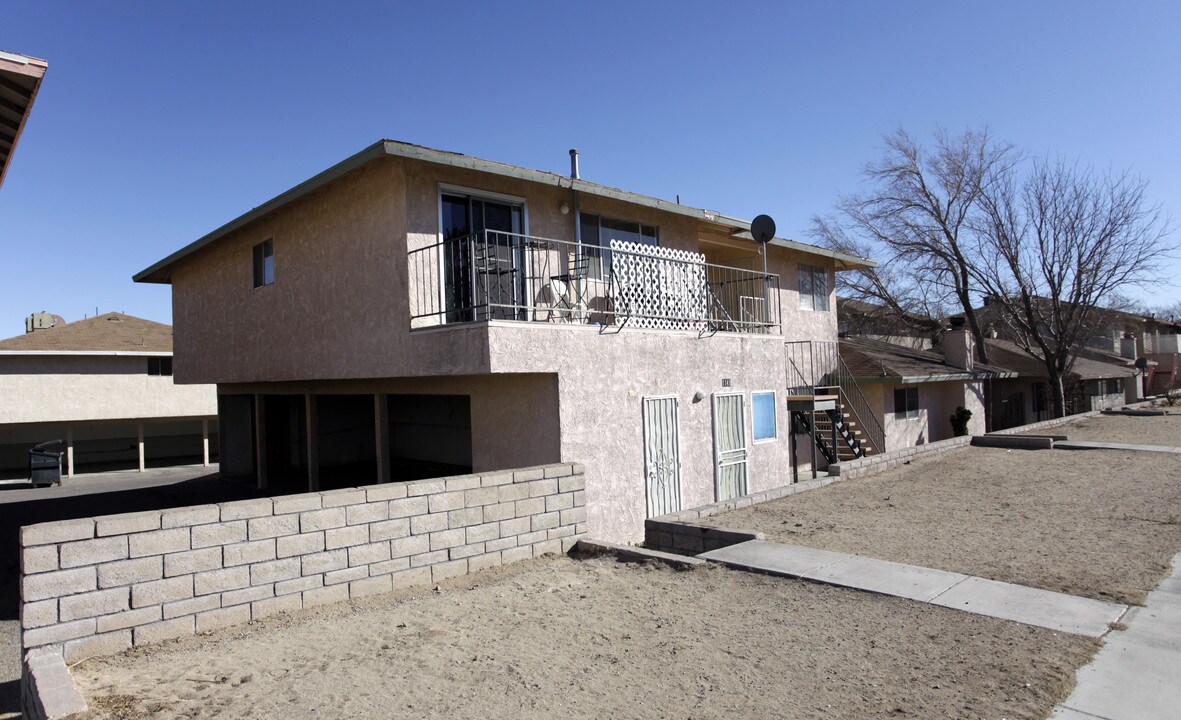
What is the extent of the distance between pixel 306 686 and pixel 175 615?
65.8 inches

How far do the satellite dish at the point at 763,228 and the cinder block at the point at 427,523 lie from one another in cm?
896

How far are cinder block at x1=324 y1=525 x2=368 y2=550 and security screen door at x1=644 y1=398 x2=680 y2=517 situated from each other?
5008mm

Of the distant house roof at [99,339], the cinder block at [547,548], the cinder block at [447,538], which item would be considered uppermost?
the distant house roof at [99,339]

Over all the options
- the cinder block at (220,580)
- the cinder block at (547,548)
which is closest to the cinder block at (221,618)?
the cinder block at (220,580)

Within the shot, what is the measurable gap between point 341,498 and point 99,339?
2423cm

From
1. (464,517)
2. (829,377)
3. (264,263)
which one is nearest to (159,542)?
(464,517)

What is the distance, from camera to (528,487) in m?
8.27

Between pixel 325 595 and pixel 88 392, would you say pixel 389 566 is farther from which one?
pixel 88 392

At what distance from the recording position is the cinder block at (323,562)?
6.45 meters

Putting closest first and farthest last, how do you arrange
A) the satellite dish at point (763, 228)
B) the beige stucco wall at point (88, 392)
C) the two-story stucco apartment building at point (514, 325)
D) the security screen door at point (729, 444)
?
the two-story stucco apartment building at point (514, 325) → the security screen door at point (729, 444) → the satellite dish at point (763, 228) → the beige stucco wall at point (88, 392)

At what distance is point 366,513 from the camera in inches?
269

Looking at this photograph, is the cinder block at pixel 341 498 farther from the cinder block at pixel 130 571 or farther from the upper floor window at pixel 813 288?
the upper floor window at pixel 813 288

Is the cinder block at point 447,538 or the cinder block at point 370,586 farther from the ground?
the cinder block at point 447,538

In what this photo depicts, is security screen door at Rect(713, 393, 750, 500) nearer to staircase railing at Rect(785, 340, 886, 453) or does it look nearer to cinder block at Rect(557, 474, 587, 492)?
cinder block at Rect(557, 474, 587, 492)
